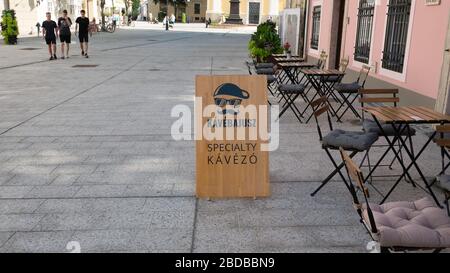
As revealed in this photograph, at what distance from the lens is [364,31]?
11.3 metres

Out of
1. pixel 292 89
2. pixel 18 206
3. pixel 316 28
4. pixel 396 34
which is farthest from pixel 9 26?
pixel 18 206

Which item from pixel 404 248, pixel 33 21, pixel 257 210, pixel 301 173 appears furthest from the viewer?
pixel 33 21

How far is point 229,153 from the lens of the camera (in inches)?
169

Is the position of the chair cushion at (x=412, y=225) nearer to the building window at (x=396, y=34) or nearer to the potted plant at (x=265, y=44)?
the building window at (x=396, y=34)

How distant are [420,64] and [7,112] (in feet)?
26.9

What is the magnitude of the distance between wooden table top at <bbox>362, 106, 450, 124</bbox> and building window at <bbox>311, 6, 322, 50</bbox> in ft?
38.2

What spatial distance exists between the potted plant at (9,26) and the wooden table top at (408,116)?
80.9ft

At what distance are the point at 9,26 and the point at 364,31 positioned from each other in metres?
21.2

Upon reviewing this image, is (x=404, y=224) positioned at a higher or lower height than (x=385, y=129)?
lower

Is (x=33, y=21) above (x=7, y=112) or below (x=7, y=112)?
above

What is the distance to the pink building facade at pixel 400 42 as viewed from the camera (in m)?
7.81

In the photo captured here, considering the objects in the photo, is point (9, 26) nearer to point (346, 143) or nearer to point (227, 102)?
point (227, 102)
